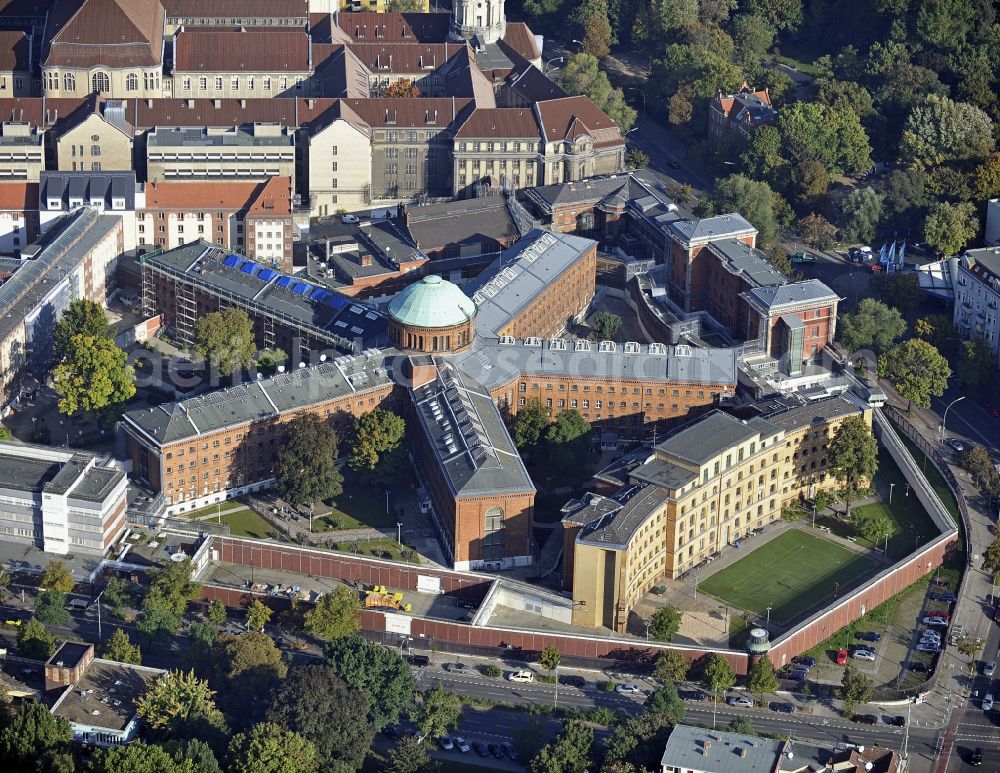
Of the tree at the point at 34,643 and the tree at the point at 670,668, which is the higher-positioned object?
the tree at the point at 34,643

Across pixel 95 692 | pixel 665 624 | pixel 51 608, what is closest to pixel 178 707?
pixel 95 692

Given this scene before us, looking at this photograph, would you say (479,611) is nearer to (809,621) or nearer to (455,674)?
(455,674)

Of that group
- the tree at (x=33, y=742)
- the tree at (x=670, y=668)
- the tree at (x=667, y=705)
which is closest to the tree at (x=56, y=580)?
the tree at (x=33, y=742)

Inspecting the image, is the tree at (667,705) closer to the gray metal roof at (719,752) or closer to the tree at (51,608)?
the gray metal roof at (719,752)

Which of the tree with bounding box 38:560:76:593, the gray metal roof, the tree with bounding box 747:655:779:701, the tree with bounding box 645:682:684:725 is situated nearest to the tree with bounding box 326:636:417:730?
the tree with bounding box 645:682:684:725

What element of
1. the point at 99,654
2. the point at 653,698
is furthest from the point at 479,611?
the point at 99,654

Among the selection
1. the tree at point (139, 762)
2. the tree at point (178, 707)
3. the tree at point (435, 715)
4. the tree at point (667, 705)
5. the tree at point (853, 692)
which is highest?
the tree at point (139, 762)

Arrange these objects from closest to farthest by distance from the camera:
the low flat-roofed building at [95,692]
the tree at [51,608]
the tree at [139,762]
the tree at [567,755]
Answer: the tree at [139,762], the tree at [567,755], the low flat-roofed building at [95,692], the tree at [51,608]

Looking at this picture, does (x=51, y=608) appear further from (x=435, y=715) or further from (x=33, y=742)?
(x=435, y=715)
